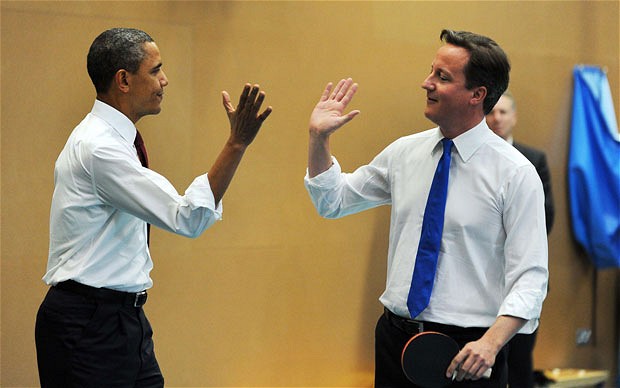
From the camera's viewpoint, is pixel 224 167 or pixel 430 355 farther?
pixel 224 167

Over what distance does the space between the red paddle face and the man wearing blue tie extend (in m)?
0.03

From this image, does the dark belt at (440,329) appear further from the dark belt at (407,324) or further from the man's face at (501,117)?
the man's face at (501,117)

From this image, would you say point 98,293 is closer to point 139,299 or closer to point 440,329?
point 139,299

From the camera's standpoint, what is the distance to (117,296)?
258cm

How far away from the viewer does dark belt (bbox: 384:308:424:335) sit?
253 centimetres

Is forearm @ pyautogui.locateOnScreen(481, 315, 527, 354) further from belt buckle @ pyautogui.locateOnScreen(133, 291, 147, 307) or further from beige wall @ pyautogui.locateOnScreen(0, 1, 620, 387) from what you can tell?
beige wall @ pyautogui.locateOnScreen(0, 1, 620, 387)

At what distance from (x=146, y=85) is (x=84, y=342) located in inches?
32.5

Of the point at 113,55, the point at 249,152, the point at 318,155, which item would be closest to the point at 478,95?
the point at 318,155

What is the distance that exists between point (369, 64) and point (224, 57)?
88 cm

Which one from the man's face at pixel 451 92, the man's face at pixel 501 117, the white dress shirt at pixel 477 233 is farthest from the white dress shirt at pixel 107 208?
the man's face at pixel 501 117

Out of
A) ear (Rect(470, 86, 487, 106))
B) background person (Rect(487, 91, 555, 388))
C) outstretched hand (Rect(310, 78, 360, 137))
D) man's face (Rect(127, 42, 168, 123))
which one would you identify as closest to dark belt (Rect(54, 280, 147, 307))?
man's face (Rect(127, 42, 168, 123))

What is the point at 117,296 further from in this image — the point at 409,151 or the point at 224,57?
the point at 224,57

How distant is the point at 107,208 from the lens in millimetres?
2557

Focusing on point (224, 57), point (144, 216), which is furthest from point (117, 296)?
point (224, 57)
